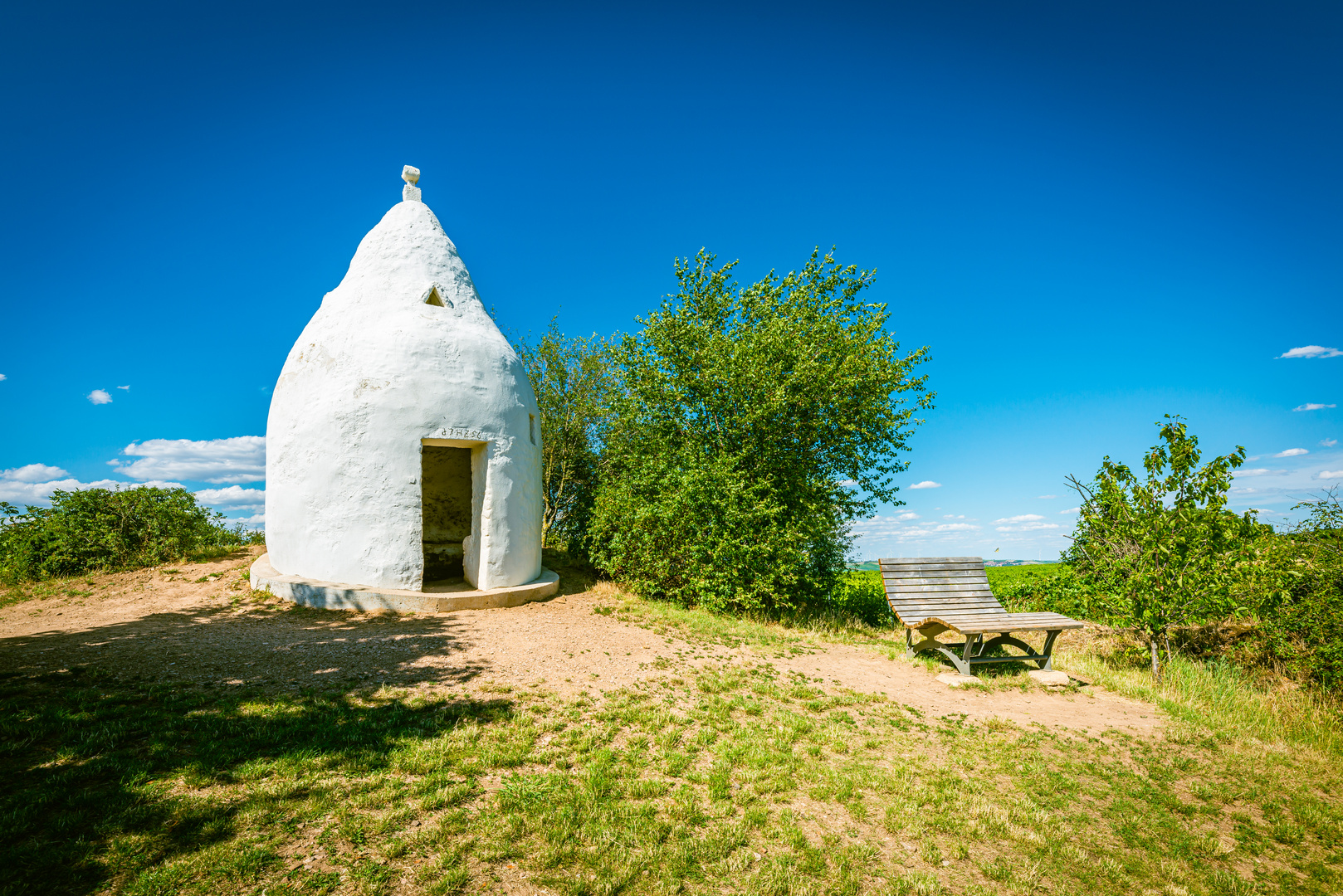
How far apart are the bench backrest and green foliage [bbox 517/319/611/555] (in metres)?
9.67

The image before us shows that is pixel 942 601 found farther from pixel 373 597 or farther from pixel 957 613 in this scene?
pixel 373 597

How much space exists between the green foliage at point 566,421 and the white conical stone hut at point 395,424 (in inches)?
212

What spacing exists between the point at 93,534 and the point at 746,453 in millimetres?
12838

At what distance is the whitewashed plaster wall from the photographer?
8.96 meters

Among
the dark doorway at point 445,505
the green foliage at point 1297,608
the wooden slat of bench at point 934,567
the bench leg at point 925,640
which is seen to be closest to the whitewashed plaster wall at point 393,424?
the dark doorway at point 445,505

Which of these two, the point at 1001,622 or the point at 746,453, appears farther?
the point at 746,453

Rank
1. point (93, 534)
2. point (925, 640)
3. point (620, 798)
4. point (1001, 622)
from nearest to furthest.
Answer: point (620, 798)
point (1001, 622)
point (925, 640)
point (93, 534)

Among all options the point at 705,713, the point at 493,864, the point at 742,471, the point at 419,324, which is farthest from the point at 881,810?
the point at 419,324

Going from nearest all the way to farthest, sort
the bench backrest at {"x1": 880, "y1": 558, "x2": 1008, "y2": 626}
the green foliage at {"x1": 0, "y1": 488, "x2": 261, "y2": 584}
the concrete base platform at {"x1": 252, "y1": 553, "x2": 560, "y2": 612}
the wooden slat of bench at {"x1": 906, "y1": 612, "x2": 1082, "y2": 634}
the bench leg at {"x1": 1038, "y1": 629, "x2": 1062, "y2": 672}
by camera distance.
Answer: the wooden slat of bench at {"x1": 906, "y1": 612, "x2": 1082, "y2": 634} → the bench leg at {"x1": 1038, "y1": 629, "x2": 1062, "y2": 672} → the bench backrest at {"x1": 880, "y1": 558, "x2": 1008, "y2": 626} → the concrete base platform at {"x1": 252, "y1": 553, "x2": 560, "y2": 612} → the green foliage at {"x1": 0, "y1": 488, "x2": 261, "y2": 584}

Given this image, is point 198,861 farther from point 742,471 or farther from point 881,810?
point 742,471

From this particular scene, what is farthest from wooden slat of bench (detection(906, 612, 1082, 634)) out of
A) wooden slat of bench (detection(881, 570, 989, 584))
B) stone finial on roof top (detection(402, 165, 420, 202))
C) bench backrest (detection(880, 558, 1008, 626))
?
stone finial on roof top (detection(402, 165, 420, 202))

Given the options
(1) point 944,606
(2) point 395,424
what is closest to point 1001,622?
(1) point 944,606

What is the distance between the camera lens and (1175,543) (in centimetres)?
771

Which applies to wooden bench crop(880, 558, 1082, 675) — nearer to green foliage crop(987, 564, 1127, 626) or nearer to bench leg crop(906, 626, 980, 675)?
bench leg crop(906, 626, 980, 675)
